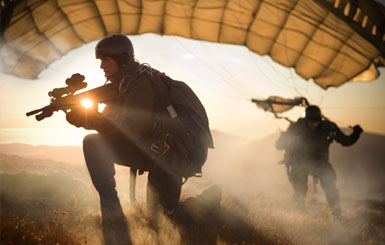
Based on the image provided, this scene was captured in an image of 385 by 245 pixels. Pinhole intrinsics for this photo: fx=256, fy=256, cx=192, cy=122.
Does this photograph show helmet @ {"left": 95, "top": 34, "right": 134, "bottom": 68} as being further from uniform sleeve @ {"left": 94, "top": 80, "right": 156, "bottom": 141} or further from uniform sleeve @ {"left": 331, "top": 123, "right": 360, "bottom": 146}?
uniform sleeve @ {"left": 331, "top": 123, "right": 360, "bottom": 146}

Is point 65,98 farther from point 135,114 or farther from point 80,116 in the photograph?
point 135,114

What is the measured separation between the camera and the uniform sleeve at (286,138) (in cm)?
770

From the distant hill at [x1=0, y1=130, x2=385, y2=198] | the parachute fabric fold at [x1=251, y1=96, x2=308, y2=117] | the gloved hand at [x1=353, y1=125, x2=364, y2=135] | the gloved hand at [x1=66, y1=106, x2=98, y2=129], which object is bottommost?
the distant hill at [x1=0, y1=130, x2=385, y2=198]

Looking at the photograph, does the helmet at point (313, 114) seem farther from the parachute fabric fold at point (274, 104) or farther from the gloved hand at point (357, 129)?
the parachute fabric fold at point (274, 104)

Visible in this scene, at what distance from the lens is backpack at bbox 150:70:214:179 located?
2896 millimetres

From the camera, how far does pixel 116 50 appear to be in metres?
3.16

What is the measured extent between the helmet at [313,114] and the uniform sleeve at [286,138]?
625 mm

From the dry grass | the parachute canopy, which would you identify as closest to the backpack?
the dry grass

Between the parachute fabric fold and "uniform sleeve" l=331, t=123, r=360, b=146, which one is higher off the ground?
the parachute fabric fold

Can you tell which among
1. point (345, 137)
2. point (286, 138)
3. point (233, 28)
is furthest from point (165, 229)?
point (233, 28)

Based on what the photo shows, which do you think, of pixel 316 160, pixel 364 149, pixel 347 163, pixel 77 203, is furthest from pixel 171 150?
pixel 364 149

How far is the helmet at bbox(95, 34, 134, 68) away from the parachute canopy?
4.02 metres

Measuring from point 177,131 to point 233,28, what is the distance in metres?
7.71

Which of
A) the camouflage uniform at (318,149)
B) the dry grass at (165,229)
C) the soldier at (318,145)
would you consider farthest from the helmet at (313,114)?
the dry grass at (165,229)
